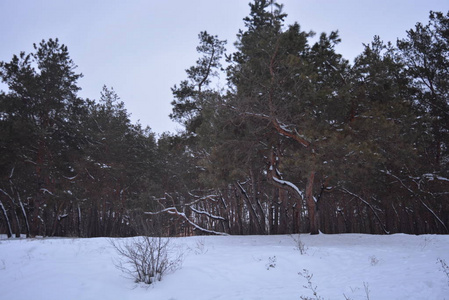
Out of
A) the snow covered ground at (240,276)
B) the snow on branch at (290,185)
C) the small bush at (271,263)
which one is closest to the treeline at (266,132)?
the snow on branch at (290,185)

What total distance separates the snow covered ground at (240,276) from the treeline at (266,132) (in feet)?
5.32

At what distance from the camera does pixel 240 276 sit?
6.71 m

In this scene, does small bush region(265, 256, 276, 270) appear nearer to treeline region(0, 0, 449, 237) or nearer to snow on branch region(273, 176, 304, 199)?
treeline region(0, 0, 449, 237)

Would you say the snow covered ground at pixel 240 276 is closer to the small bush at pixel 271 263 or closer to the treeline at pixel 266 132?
the small bush at pixel 271 263

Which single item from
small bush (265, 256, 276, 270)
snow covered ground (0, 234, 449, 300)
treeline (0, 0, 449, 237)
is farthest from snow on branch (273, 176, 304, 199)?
small bush (265, 256, 276, 270)

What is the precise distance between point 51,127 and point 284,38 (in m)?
17.8

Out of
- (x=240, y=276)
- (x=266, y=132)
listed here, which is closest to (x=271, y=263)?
(x=240, y=276)

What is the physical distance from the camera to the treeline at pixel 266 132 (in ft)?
41.4

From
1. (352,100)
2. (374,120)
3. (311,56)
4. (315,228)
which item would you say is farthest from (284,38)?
(315,228)

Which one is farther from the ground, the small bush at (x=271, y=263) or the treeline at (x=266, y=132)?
the treeline at (x=266, y=132)

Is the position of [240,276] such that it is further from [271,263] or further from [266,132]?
[266,132]

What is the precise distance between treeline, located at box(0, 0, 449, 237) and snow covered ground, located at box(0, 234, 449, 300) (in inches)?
63.8

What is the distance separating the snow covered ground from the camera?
533 centimetres

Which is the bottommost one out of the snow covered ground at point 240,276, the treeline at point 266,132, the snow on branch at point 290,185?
the snow covered ground at point 240,276
